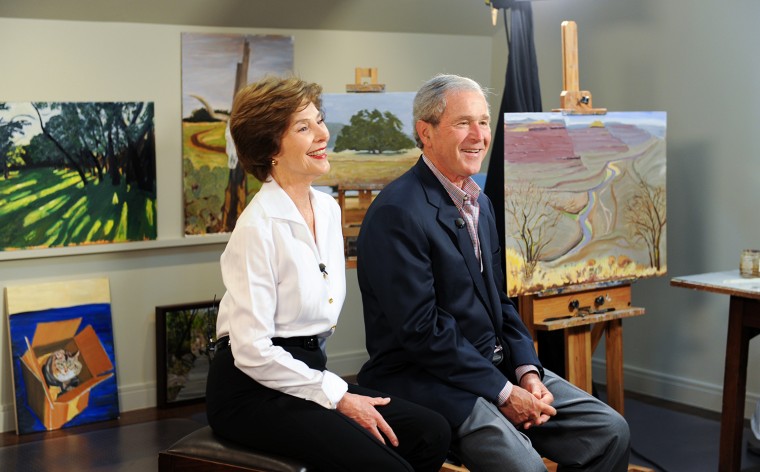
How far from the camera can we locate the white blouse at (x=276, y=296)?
6.92ft

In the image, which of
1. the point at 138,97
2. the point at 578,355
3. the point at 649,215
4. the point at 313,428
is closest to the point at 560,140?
the point at 649,215

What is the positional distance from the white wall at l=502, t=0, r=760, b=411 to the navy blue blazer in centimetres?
198

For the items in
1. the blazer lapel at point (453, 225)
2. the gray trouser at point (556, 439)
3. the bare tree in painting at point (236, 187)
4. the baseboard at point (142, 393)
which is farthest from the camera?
the bare tree in painting at point (236, 187)

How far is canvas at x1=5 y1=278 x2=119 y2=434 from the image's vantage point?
4039mm

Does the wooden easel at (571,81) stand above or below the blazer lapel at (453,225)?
above

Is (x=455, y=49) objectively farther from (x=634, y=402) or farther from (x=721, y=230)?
(x=634, y=402)

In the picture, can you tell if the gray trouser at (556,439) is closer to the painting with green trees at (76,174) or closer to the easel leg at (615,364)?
the easel leg at (615,364)

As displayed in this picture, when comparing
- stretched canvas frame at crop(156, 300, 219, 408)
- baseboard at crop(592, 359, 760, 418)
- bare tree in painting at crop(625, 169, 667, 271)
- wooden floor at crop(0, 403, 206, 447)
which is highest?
bare tree in painting at crop(625, 169, 667, 271)

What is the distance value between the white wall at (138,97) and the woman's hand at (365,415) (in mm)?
2349

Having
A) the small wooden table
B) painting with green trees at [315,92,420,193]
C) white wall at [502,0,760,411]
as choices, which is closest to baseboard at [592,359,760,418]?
white wall at [502,0,760,411]

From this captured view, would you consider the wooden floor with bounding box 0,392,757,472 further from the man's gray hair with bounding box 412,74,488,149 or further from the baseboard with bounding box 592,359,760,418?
the man's gray hair with bounding box 412,74,488,149

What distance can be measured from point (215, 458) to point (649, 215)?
2224 millimetres

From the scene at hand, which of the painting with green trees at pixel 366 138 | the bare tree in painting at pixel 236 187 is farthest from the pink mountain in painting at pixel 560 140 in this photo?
the bare tree in painting at pixel 236 187

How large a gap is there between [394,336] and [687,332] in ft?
7.86
